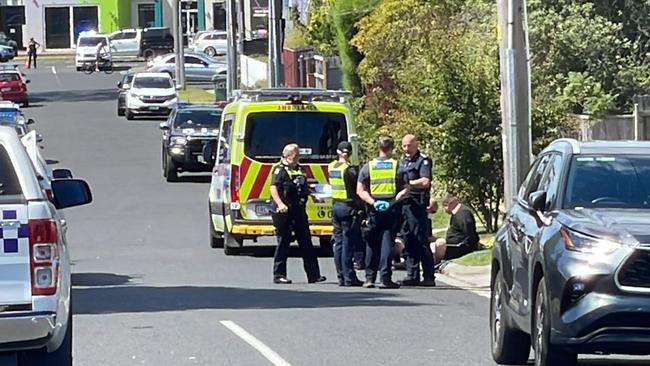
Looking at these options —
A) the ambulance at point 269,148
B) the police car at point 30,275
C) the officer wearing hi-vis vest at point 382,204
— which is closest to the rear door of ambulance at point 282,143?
the ambulance at point 269,148

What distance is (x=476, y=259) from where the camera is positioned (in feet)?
65.9

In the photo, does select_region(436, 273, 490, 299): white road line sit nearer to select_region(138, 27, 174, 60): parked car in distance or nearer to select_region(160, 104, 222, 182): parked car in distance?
select_region(160, 104, 222, 182): parked car in distance

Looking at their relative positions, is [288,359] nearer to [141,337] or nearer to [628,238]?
[141,337]

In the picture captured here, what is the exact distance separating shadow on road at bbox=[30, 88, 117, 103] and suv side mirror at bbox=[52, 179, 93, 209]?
171ft

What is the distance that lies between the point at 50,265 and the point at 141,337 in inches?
184

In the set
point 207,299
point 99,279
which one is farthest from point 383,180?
point 99,279

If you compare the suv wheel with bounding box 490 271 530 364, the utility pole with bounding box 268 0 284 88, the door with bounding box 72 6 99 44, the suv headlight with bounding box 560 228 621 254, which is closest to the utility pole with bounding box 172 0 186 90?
the utility pole with bounding box 268 0 284 88

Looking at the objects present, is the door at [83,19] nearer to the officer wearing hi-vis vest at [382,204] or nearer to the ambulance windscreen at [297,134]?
the ambulance windscreen at [297,134]

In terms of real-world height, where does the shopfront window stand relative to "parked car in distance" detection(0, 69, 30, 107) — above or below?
above

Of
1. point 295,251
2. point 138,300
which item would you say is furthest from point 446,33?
point 138,300

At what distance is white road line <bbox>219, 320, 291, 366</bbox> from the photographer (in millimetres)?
11945

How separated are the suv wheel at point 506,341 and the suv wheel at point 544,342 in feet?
4.08

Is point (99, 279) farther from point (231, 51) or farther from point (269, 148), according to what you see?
point (231, 51)

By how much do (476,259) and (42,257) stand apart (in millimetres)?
11855
